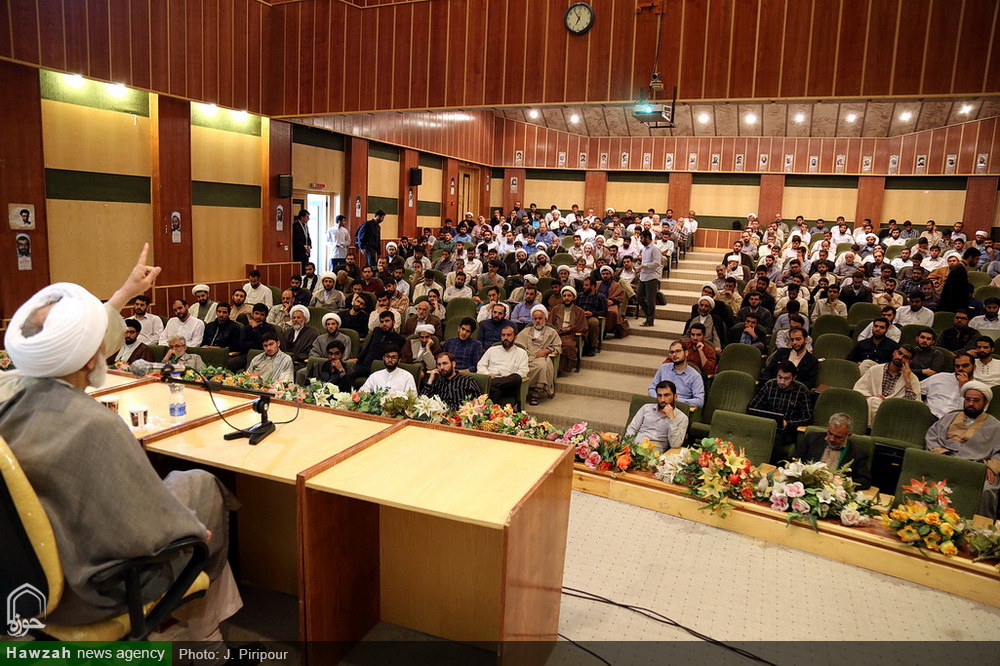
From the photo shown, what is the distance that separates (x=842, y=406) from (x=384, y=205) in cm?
1074

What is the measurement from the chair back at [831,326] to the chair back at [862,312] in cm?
43

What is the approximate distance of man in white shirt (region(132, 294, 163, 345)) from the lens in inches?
300

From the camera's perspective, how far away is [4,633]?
5.37 feet

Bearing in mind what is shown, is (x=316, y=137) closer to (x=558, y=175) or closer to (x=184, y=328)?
(x=184, y=328)

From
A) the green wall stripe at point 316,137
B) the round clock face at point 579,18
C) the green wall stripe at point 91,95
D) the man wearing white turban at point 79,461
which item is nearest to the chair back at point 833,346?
the round clock face at point 579,18

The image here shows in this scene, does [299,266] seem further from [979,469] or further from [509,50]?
[979,469]

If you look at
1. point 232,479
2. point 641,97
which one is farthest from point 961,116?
point 232,479

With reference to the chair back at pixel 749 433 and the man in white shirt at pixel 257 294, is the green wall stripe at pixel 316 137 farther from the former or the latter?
the chair back at pixel 749 433

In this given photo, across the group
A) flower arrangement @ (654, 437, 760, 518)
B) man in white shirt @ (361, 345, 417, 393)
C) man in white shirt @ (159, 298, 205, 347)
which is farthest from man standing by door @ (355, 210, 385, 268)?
flower arrangement @ (654, 437, 760, 518)

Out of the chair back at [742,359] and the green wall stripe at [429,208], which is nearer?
the chair back at [742,359]

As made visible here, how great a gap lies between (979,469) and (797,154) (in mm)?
14071

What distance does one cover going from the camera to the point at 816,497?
3592mm

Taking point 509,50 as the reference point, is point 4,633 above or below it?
below

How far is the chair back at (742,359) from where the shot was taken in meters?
6.32
